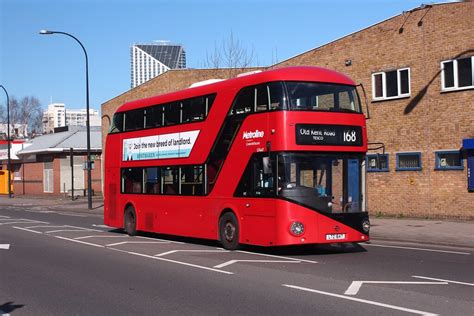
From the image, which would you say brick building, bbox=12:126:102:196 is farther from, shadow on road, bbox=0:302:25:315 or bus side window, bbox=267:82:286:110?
shadow on road, bbox=0:302:25:315

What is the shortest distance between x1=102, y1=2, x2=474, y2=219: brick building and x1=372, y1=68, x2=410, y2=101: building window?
4cm

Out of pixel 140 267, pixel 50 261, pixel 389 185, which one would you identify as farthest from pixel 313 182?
pixel 389 185

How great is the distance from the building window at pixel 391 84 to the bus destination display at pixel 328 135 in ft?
Result: 36.6

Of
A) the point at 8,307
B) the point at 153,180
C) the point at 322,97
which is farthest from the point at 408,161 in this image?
the point at 8,307

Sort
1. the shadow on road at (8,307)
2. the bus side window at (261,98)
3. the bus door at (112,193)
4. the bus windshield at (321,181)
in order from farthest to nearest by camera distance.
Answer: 1. the bus door at (112,193)
2. the bus side window at (261,98)
3. the bus windshield at (321,181)
4. the shadow on road at (8,307)

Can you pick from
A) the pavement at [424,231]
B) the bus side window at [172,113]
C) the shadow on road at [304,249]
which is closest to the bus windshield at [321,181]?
the shadow on road at [304,249]

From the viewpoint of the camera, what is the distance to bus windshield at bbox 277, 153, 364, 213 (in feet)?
43.9

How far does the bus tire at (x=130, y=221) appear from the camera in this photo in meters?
19.8

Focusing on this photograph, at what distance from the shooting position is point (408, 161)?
2447 cm

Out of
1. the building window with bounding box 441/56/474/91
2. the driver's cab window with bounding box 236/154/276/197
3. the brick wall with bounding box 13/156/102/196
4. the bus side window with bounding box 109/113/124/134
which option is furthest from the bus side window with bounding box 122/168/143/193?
the brick wall with bounding box 13/156/102/196

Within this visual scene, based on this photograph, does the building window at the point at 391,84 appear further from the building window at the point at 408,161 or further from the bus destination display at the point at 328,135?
the bus destination display at the point at 328,135

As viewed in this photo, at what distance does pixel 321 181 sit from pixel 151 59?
105789mm

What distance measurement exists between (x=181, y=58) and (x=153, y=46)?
24036 millimetres

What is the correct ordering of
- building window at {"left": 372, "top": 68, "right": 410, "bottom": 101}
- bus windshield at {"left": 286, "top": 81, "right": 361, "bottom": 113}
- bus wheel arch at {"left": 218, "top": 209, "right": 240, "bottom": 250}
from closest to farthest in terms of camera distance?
bus windshield at {"left": 286, "top": 81, "right": 361, "bottom": 113} < bus wheel arch at {"left": 218, "top": 209, "right": 240, "bottom": 250} < building window at {"left": 372, "top": 68, "right": 410, "bottom": 101}
